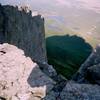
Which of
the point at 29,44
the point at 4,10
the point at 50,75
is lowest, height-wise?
the point at 29,44

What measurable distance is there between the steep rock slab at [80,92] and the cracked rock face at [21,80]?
1437 mm

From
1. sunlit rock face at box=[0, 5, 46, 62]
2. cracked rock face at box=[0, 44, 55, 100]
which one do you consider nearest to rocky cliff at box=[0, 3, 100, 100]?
cracked rock face at box=[0, 44, 55, 100]

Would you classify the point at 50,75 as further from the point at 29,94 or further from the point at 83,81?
the point at 29,94

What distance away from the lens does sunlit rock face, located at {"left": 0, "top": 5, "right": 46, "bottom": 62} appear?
272 feet

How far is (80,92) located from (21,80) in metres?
5.11

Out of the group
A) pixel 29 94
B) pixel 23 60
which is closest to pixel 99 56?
pixel 23 60

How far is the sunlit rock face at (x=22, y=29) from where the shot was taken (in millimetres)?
83056

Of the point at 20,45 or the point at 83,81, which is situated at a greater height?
the point at 83,81

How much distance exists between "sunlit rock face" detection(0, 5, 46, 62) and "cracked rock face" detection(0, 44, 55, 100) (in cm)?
5412

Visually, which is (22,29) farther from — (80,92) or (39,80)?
(80,92)

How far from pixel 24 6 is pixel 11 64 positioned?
61.0m

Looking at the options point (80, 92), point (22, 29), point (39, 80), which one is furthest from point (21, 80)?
point (22, 29)

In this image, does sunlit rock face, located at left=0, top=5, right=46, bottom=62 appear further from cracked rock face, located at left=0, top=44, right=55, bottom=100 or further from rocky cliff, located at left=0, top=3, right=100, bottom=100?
cracked rock face, located at left=0, top=44, right=55, bottom=100

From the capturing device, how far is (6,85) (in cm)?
2330
